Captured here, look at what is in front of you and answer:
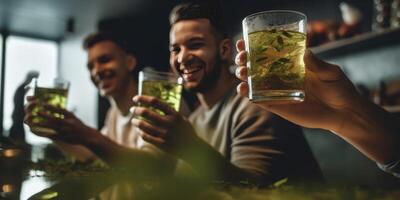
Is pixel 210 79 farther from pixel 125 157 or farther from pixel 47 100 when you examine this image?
pixel 47 100

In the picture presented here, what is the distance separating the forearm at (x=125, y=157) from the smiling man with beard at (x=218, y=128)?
291 mm

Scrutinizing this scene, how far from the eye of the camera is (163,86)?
1763 mm

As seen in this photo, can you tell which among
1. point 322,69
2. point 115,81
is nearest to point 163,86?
point 322,69

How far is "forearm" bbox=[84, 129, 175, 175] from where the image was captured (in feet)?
6.86

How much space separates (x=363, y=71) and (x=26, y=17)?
4.85 metres

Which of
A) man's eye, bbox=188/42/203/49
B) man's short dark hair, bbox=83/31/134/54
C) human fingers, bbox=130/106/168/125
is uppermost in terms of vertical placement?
man's short dark hair, bbox=83/31/134/54

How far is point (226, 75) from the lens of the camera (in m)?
2.26

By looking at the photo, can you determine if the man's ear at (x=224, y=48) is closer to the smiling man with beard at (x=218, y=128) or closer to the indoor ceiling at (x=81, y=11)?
the smiling man with beard at (x=218, y=128)

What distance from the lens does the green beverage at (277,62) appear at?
1132mm

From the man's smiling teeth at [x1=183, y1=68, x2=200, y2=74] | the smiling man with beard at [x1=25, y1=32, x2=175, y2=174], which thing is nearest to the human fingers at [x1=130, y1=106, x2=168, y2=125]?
the man's smiling teeth at [x1=183, y1=68, x2=200, y2=74]

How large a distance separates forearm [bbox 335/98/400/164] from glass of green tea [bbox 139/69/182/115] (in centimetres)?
63

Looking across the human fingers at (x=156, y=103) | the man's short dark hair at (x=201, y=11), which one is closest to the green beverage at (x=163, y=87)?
the human fingers at (x=156, y=103)

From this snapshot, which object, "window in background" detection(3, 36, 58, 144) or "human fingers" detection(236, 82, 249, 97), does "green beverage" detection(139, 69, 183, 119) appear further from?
"window in background" detection(3, 36, 58, 144)

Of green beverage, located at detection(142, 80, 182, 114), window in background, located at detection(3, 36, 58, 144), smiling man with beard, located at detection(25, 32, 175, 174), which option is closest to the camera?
green beverage, located at detection(142, 80, 182, 114)
